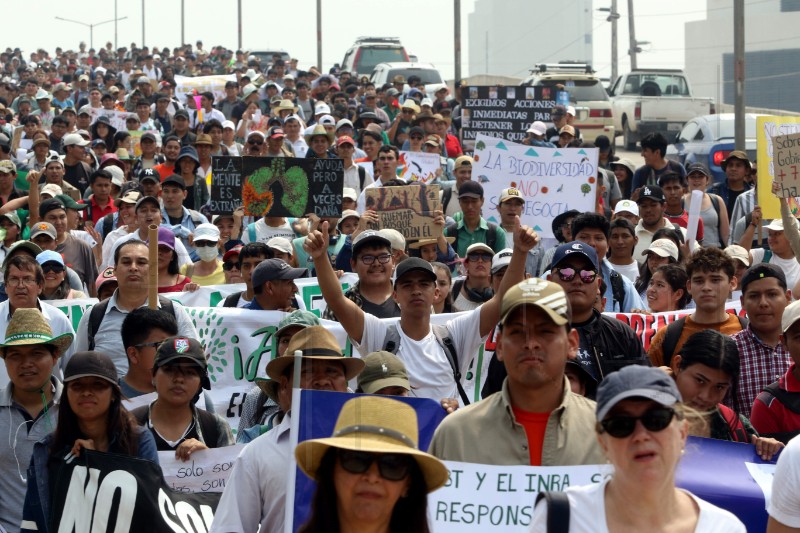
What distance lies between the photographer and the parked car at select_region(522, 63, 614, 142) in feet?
90.2

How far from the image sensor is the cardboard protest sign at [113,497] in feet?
17.2

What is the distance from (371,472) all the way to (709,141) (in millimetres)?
18676

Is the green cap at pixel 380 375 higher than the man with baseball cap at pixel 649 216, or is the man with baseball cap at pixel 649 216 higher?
the man with baseball cap at pixel 649 216

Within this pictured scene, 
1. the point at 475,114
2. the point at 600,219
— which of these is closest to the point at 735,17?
the point at 475,114

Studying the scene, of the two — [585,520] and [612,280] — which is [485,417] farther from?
[612,280]

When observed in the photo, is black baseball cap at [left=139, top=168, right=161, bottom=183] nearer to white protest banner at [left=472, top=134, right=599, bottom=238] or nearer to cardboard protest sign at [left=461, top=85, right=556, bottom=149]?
white protest banner at [left=472, top=134, right=599, bottom=238]

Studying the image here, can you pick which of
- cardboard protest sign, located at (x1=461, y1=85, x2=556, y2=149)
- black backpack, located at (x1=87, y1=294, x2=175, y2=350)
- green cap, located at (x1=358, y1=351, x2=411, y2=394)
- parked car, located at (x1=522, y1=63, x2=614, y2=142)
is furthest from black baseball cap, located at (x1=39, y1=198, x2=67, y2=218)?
parked car, located at (x1=522, y1=63, x2=614, y2=142)

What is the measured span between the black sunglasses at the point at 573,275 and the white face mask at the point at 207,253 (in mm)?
4539

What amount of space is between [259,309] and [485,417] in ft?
14.0

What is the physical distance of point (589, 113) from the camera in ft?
90.9

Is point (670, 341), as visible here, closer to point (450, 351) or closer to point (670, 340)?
point (670, 340)

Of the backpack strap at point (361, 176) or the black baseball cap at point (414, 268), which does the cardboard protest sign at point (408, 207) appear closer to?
the backpack strap at point (361, 176)

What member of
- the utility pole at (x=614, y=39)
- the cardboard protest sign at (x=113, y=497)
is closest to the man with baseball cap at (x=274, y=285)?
the cardboard protest sign at (x=113, y=497)

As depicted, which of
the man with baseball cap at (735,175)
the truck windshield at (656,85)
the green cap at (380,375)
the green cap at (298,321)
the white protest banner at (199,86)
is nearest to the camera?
the green cap at (380,375)
